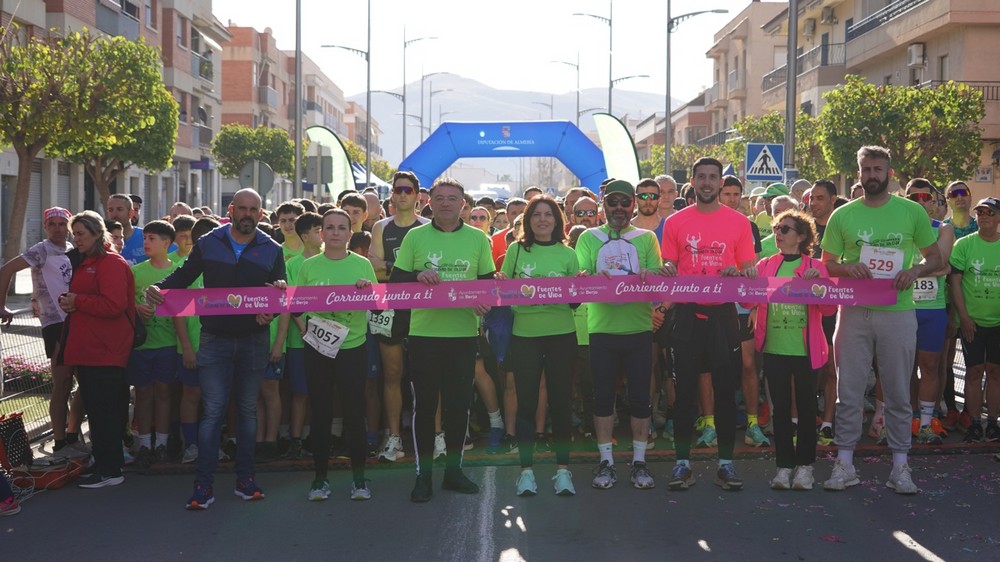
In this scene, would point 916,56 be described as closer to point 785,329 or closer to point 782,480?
point 785,329

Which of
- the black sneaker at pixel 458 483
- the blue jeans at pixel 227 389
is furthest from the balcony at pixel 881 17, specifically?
the blue jeans at pixel 227 389

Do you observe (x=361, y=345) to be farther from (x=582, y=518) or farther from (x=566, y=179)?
(x=566, y=179)

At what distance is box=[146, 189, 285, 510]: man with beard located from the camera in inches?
295

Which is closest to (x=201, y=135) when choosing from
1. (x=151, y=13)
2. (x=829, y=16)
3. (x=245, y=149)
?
(x=245, y=149)

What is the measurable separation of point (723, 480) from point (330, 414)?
2746 mm

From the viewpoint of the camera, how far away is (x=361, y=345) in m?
7.71

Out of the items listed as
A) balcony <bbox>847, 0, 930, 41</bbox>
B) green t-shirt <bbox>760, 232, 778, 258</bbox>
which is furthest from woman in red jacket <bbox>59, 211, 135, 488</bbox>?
balcony <bbox>847, 0, 930, 41</bbox>

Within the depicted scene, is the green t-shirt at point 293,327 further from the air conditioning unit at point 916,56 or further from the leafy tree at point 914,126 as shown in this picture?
the air conditioning unit at point 916,56

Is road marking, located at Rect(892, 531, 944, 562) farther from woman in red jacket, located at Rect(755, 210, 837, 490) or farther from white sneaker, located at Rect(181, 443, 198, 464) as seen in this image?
white sneaker, located at Rect(181, 443, 198, 464)

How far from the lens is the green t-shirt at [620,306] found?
7.80 meters

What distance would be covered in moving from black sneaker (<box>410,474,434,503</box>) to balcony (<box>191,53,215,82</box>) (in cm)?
4594

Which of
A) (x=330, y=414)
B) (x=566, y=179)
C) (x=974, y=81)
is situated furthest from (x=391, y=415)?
(x=566, y=179)

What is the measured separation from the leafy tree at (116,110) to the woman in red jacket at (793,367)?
16432 millimetres

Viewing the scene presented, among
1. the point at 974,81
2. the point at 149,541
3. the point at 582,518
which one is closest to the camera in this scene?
the point at 149,541
